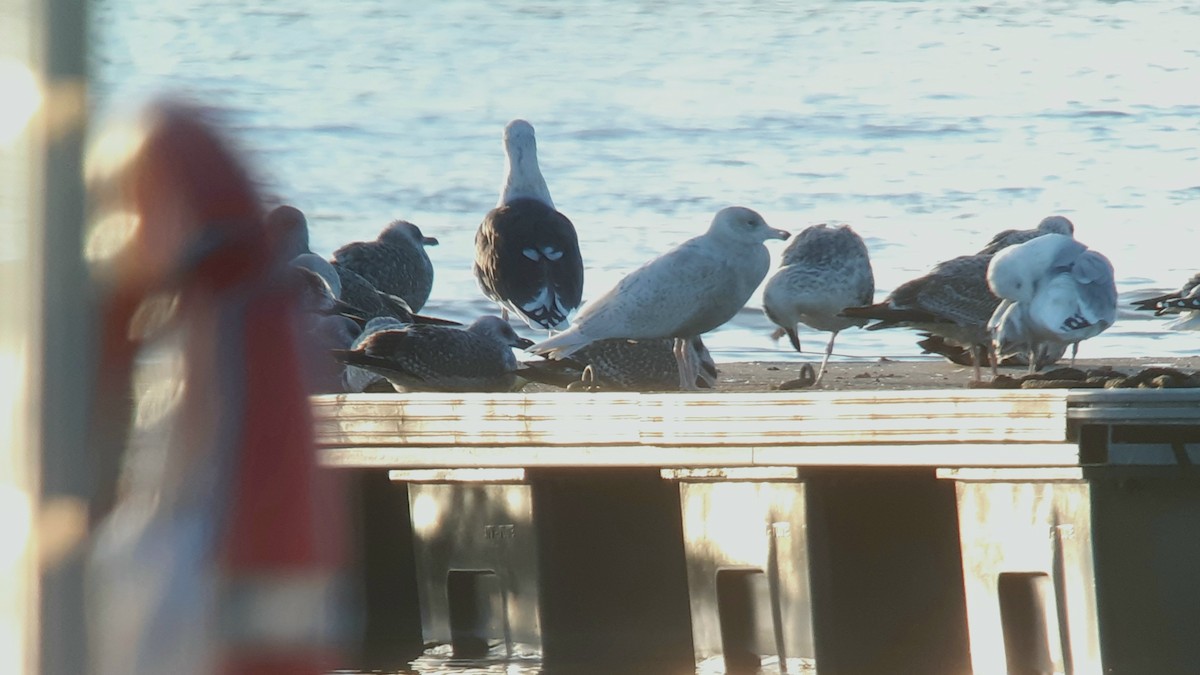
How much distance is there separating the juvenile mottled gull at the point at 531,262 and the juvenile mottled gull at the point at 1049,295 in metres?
3.03

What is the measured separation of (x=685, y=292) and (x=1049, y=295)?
1711mm

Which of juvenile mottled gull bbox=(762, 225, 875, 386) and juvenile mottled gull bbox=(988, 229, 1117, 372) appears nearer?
juvenile mottled gull bbox=(988, 229, 1117, 372)

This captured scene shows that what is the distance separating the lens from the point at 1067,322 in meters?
9.10

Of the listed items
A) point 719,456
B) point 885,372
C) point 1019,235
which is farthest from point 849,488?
point 1019,235

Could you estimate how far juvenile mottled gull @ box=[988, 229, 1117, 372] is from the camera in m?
9.12

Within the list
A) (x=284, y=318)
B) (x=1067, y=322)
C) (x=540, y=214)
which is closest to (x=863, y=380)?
(x=1067, y=322)

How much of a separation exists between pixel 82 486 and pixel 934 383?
825 cm

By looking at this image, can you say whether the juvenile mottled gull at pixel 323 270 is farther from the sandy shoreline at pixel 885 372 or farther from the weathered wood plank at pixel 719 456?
the weathered wood plank at pixel 719 456

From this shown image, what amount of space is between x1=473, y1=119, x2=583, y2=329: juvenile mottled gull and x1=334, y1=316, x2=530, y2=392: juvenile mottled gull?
188 centimetres

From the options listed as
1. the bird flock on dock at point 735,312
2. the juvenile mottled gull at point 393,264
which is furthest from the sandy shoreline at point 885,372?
the juvenile mottled gull at point 393,264

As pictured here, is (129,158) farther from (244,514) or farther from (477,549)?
(477,549)

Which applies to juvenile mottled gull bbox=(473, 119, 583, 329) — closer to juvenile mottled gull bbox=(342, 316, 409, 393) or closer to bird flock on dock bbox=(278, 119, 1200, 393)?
bird flock on dock bbox=(278, 119, 1200, 393)

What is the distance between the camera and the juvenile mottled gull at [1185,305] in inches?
436

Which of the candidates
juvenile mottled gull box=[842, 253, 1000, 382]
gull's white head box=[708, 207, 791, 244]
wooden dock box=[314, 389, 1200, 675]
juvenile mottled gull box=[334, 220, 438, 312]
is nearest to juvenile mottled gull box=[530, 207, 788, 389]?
gull's white head box=[708, 207, 791, 244]
